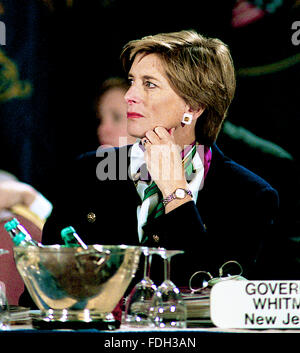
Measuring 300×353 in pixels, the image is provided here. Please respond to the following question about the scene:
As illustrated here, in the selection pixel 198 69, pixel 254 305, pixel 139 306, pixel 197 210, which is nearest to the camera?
pixel 254 305

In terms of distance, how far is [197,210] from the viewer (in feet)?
7.79

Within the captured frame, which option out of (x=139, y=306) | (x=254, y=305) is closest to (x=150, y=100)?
(x=139, y=306)

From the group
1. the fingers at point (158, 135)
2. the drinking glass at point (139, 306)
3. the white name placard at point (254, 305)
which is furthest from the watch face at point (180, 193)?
the white name placard at point (254, 305)

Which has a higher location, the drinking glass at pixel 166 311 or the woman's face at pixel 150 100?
the woman's face at pixel 150 100

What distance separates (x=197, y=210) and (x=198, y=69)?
531 mm

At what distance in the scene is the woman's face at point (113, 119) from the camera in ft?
8.39

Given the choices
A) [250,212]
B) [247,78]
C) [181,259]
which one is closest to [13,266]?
[181,259]

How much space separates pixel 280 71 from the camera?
258 cm

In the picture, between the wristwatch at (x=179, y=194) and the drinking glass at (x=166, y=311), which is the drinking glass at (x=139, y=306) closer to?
the drinking glass at (x=166, y=311)

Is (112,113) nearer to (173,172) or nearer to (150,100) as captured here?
(150,100)

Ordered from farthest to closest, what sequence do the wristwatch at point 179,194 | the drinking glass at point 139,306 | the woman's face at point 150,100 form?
the woman's face at point 150,100
the wristwatch at point 179,194
the drinking glass at point 139,306

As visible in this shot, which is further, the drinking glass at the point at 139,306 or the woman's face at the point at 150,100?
the woman's face at the point at 150,100

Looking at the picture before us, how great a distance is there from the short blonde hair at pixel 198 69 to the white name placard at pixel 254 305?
1.18 metres
